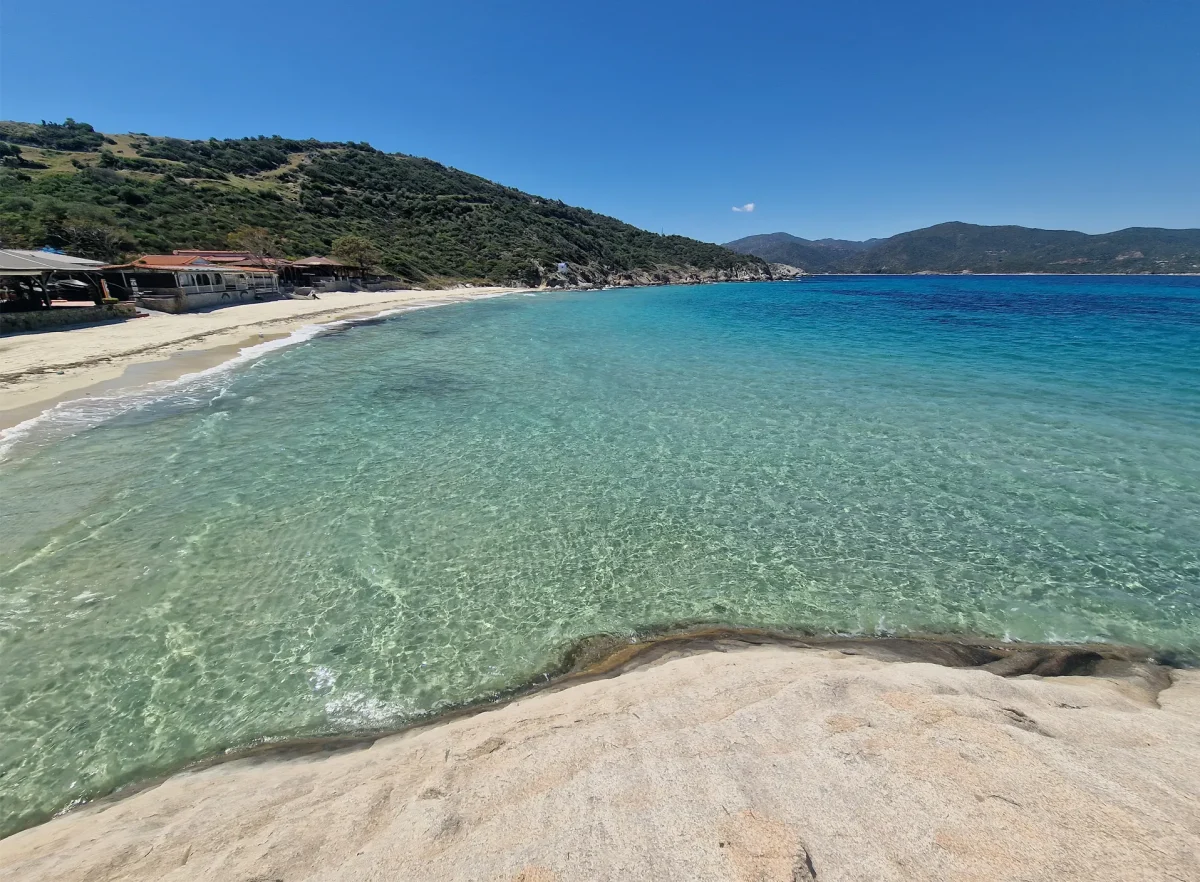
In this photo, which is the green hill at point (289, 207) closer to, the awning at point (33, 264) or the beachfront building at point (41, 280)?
the beachfront building at point (41, 280)

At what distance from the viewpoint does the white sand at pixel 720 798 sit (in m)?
2.69

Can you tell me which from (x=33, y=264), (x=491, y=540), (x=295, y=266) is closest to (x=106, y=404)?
(x=491, y=540)

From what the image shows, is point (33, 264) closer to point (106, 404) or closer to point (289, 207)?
point (106, 404)

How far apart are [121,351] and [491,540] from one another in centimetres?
2384

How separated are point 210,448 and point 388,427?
403 cm

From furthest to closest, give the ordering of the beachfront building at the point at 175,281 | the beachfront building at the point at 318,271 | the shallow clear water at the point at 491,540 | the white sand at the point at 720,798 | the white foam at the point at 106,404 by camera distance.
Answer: the beachfront building at the point at 318,271, the beachfront building at the point at 175,281, the white foam at the point at 106,404, the shallow clear water at the point at 491,540, the white sand at the point at 720,798

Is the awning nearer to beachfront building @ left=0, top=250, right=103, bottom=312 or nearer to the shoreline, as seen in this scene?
beachfront building @ left=0, top=250, right=103, bottom=312

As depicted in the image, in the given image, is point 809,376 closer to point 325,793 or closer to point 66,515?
point 325,793

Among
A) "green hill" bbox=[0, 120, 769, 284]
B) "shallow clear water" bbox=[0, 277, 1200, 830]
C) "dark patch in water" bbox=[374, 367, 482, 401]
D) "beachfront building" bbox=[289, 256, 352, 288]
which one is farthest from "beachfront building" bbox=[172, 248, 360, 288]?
"shallow clear water" bbox=[0, 277, 1200, 830]

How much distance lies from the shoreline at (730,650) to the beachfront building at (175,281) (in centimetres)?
3906

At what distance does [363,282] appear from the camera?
6150 cm

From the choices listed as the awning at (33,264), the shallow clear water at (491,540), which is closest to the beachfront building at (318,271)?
the awning at (33,264)

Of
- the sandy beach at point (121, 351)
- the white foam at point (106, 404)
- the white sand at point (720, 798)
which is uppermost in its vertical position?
the sandy beach at point (121, 351)

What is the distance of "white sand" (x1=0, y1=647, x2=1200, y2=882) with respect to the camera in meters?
2.69
